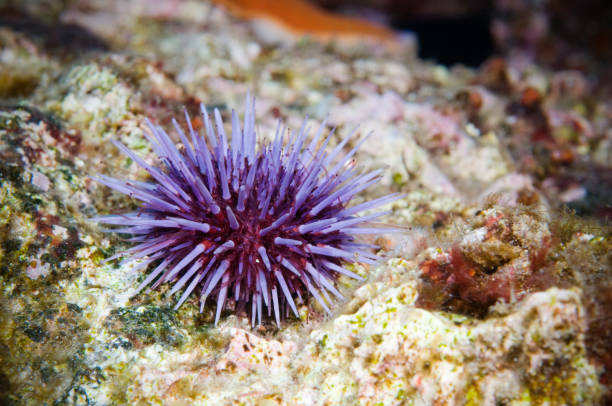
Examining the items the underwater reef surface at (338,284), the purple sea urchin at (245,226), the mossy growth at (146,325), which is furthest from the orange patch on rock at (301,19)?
the mossy growth at (146,325)

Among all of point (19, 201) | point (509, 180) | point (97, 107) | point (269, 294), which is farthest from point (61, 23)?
point (509, 180)

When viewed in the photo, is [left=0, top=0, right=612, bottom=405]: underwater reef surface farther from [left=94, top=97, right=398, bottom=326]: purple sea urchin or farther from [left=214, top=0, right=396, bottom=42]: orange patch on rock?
[left=214, top=0, right=396, bottom=42]: orange patch on rock

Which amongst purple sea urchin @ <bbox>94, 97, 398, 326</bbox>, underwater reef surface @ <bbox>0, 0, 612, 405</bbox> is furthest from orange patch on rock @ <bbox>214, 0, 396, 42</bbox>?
purple sea urchin @ <bbox>94, 97, 398, 326</bbox>

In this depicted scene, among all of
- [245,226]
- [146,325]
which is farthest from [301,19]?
[146,325]

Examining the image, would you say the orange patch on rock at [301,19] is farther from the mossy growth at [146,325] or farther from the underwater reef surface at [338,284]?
the mossy growth at [146,325]

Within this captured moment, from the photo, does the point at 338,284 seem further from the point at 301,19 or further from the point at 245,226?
the point at 301,19
